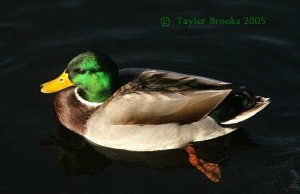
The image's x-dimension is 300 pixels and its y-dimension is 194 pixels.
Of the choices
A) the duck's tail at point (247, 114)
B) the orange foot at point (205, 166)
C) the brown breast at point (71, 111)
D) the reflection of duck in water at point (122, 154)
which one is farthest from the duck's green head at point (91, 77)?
the duck's tail at point (247, 114)

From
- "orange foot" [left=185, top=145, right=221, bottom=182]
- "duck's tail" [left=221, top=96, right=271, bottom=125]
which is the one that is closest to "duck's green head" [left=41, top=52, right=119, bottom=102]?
"orange foot" [left=185, top=145, right=221, bottom=182]

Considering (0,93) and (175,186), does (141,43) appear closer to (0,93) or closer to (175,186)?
(0,93)

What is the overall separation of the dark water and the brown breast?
21 centimetres

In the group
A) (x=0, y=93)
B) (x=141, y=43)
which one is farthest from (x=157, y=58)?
(x=0, y=93)

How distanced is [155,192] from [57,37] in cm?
385

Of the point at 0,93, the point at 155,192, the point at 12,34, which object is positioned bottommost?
the point at 155,192

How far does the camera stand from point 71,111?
25.5 feet

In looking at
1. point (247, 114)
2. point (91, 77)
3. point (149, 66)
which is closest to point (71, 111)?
point (91, 77)

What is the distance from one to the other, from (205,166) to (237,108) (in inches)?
34.5

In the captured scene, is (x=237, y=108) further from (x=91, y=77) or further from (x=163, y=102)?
(x=91, y=77)

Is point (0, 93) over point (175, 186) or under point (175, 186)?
over

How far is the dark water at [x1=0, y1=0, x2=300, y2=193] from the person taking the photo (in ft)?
23.4

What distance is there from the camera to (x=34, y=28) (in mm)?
9859

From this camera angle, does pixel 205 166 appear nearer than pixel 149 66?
Yes
